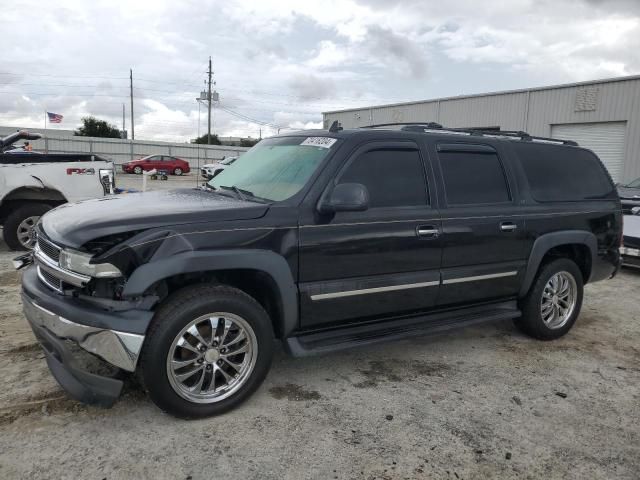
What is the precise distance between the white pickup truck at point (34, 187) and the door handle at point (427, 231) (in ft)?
19.3

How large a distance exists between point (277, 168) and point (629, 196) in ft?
24.6

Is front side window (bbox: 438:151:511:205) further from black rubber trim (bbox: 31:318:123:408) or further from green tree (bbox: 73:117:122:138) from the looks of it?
green tree (bbox: 73:117:122:138)

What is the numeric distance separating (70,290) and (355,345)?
1.84 metres

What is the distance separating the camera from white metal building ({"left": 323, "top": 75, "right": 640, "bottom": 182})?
1855 cm

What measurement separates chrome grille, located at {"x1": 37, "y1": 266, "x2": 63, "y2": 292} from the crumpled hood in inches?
10.1

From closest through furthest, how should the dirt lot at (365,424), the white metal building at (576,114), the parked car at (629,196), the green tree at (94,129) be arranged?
the dirt lot at (365,424) < the parked car at (629,196) < the white metal building at (576,114) < the green tree at (94,129)

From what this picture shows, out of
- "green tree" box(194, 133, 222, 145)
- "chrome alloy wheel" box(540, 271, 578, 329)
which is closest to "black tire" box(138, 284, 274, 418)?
"chrome alloy wheel" box(540, 271, 578, 329)

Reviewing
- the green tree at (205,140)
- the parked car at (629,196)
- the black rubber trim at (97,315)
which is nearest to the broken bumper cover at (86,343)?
the black rubber trim at (97,315)

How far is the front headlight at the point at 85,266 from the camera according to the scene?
9.30 feet

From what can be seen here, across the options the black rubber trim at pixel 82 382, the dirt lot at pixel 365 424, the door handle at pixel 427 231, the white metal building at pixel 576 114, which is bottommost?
the dirt lot at pixel 365 424

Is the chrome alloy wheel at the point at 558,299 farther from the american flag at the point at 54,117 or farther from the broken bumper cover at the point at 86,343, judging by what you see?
the american flag at the point at 54,117

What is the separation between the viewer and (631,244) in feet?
24.4

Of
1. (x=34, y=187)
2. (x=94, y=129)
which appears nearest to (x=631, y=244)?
(x=34, y=187)

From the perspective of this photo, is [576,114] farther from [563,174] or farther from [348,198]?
[348,198]
